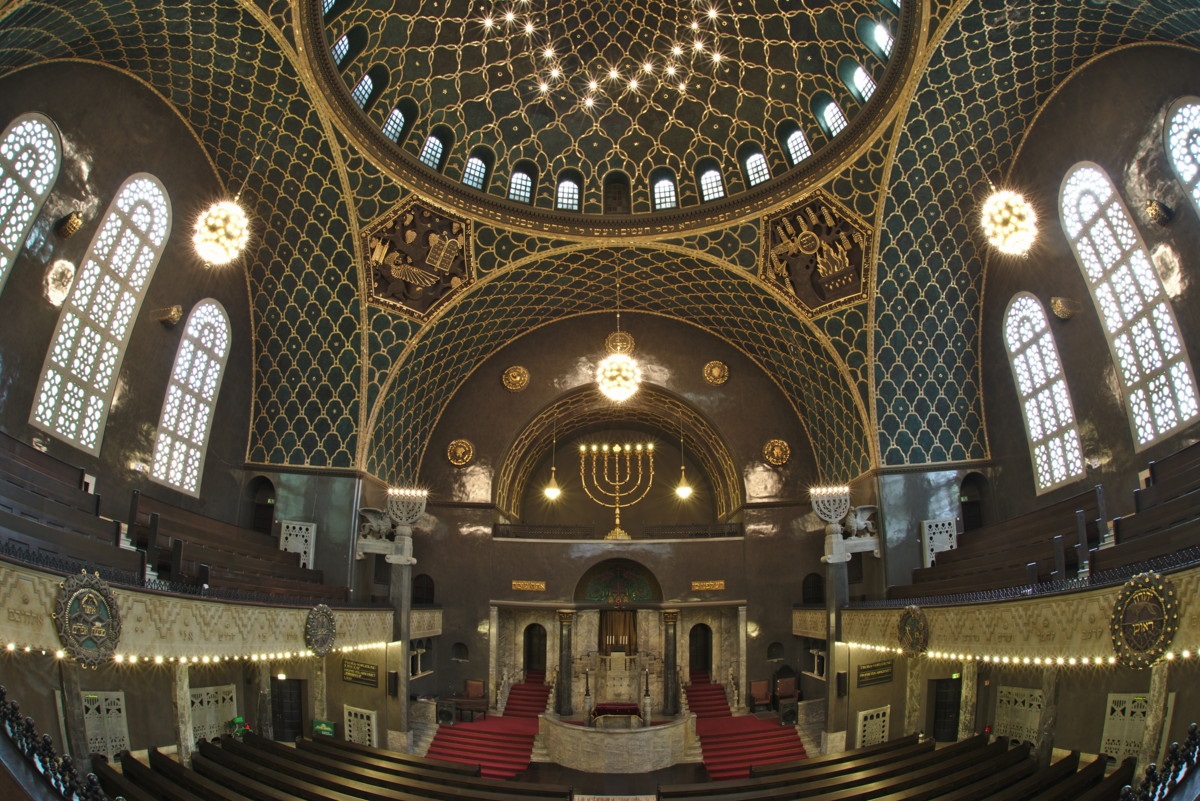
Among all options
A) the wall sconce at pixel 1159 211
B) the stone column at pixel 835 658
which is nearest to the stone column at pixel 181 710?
the stone column at pixel 835 658

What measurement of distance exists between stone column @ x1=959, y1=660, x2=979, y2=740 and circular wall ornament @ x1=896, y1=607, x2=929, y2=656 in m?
→ 1.89

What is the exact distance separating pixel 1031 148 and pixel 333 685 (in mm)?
22502

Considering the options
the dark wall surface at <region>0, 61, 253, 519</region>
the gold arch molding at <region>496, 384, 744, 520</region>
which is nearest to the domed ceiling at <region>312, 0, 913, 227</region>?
the dark wall surface at <region>0, 61, 253, 519</region>

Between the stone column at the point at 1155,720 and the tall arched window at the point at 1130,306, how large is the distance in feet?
17.3

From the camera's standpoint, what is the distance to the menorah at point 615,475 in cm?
3303

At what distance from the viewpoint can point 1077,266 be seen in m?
17.8

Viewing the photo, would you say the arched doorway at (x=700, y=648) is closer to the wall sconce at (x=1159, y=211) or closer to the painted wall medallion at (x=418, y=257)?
the painted wall medallion at (x=418, y=257)

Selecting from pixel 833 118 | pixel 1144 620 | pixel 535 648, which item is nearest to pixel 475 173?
pixel 833 118

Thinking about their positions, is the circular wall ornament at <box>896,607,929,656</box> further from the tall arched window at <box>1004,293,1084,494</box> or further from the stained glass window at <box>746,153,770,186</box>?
the stained glass window at <box>746,153,770,186</box>

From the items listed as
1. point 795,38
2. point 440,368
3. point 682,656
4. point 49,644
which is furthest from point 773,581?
point 49,644

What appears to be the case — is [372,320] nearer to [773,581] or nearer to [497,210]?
[497,210]

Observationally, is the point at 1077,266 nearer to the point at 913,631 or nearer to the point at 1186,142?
the point at 1186,142

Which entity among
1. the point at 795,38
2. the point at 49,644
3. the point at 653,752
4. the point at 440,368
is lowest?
Result: the point at 653,752

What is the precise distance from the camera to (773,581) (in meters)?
26.6
